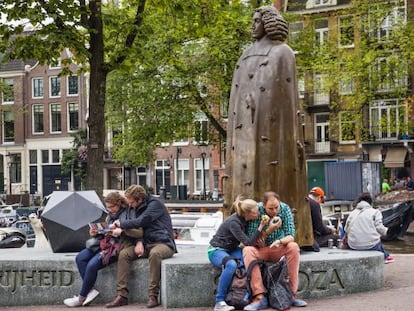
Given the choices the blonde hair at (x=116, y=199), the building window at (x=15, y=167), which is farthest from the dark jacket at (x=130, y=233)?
the building window at (x=15, y=167)

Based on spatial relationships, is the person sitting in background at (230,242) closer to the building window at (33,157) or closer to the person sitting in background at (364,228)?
the person sitting in background at (364,228)

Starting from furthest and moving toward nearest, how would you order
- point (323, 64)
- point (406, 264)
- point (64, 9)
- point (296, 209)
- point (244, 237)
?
point (323, 64) → point (64, 9) → point (406, 264) → point (296, 209) → point (244, 237)

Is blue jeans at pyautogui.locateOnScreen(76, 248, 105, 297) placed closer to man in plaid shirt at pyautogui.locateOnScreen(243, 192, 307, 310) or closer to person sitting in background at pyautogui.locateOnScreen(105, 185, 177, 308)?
person sitting in background at pyautogui.locateOnScreen(105, 185, 177, 308)

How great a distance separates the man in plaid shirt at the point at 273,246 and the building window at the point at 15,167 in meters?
53.3

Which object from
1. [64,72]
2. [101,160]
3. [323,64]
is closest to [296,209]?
[101,160]

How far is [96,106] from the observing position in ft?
51.1

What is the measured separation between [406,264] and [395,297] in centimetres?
450

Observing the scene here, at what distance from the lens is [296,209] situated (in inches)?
399

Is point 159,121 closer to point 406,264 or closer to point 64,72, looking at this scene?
point 64,72

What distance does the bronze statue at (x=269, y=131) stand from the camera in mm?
10008

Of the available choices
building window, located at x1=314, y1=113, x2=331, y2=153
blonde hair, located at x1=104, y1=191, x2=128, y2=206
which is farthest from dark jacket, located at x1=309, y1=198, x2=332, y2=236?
building window, located at x1=314, y1=113, x2=331, y2=153

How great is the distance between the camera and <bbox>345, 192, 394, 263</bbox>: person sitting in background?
11477mm

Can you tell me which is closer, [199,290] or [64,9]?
[199,290]

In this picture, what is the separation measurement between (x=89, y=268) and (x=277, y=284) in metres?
2.27
